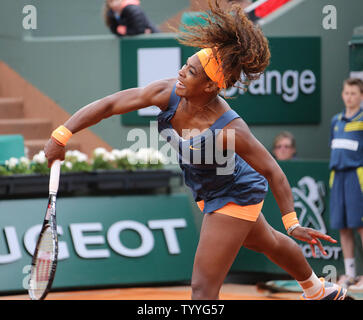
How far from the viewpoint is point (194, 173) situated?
169 inches

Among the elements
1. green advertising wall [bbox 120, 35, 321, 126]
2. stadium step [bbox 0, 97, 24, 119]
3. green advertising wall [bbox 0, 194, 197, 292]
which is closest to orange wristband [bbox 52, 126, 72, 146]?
green advertising wall [bbox 0, 194, 197, 292]

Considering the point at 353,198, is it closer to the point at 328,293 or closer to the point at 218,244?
the point at 328,293

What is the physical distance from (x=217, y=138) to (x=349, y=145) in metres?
3.00

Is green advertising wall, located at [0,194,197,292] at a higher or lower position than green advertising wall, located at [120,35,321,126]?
lower

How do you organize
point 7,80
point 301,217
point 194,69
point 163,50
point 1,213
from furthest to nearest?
point 7,80, point 163,50, point 301,217, point 1,213, point 194,69

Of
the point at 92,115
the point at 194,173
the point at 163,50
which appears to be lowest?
the point at 194,173

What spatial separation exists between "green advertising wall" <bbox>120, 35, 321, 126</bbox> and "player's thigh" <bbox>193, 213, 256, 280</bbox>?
13.0 feet

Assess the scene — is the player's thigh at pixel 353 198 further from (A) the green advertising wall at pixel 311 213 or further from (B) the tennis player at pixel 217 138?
(B) the tennis player at pixel 217 138

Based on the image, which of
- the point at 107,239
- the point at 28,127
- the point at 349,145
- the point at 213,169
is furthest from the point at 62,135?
the point at 28,127

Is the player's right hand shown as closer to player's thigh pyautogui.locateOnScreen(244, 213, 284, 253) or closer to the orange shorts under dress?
the orange shorts under dress

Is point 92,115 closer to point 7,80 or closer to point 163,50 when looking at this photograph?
point 163,50

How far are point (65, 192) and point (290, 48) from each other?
2915mm

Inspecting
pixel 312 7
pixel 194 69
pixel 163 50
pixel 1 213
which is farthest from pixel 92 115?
pixel 312 7

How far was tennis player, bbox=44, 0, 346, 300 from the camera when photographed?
4.05 m
